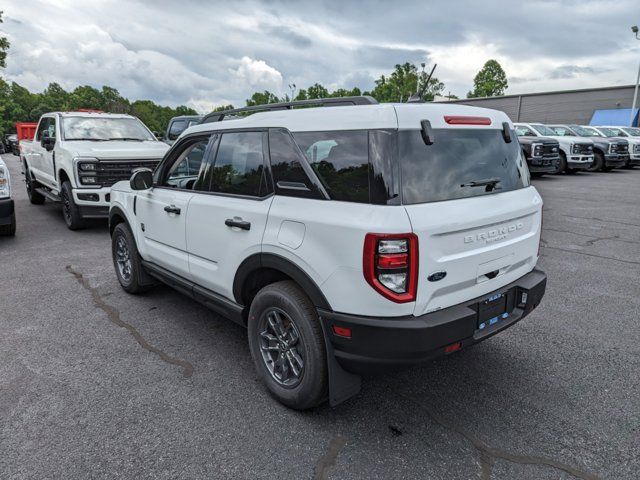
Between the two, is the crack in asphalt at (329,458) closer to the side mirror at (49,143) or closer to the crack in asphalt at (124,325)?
the crack in asphalt at (124,325)

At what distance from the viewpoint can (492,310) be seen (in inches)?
106

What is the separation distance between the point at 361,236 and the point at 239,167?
4.41 feet

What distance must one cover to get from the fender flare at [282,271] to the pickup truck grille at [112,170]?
5.63 m

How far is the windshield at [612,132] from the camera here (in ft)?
67.7

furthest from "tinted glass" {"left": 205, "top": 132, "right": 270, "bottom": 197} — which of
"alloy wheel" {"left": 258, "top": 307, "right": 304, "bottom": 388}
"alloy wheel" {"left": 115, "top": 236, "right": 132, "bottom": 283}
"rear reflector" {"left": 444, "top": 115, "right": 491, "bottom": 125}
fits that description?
"alloy wheel" {"left": 115, "top": 236, "right": 132, "bottom": 283}

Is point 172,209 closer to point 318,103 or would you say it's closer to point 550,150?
point 318,103

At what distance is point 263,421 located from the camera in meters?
2.76

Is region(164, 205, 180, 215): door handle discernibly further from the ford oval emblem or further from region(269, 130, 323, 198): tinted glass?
the ford oval emblem

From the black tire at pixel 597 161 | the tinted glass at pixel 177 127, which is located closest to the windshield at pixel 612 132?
the black tire at pixel 597 161

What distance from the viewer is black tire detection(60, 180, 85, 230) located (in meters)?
7.69

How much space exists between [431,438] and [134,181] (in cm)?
318

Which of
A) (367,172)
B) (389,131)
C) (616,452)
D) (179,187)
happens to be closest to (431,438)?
(616,452)

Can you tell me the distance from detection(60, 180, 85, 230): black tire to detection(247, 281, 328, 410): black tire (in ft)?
19.7

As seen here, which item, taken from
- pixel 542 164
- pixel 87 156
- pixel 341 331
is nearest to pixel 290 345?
pixel 341 331
